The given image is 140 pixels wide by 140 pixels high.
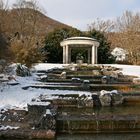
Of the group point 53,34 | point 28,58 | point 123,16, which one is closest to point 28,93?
point 28,58

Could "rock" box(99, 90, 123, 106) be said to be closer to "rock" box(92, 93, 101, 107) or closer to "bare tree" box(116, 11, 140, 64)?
"rock" box(92, 93, 101, 107)

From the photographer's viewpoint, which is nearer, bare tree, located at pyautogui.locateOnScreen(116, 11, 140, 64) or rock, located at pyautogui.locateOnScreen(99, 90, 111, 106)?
rock, located at pyautogui.locateOnScreen(99, 90, 111, 106)

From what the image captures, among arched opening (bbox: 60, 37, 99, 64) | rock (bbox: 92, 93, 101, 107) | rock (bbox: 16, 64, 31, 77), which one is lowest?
rock (bbox: 92, 93, 101, 107)

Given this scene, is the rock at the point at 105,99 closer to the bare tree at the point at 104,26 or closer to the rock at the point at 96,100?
→ the rock at the point at 96,100

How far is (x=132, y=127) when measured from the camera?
948 centimetres

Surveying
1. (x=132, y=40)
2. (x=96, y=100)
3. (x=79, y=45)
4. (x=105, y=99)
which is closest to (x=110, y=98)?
(x=105, y=99)

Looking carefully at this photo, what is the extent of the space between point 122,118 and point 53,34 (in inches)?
1287

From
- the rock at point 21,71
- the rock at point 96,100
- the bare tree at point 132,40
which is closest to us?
the rock at point 96,100

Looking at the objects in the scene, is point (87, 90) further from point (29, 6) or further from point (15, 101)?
point (29, 6)

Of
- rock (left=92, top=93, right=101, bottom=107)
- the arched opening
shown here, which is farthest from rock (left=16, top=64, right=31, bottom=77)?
the arched opening

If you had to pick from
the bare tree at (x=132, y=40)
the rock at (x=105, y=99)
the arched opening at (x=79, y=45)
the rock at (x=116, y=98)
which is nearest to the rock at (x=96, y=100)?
the rock at (x=105, y=99)

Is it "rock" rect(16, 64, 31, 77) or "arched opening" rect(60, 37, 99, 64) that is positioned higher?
"arched opening" rect(60, 37, 99, 64)

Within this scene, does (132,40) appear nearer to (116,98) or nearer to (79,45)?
(79,45)

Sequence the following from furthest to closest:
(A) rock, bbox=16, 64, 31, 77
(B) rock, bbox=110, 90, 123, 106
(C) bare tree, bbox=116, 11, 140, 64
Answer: (C) bare tree, bbox=116, 11, 140, 64 → (A) rock, bbox=16, 64, 31, 77 → (B) rock, bbox=110, 90, 123, 106
